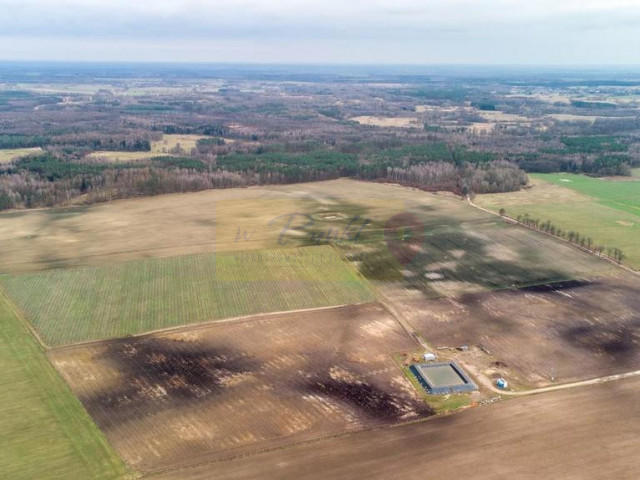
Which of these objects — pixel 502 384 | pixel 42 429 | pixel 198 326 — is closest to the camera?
pixel 42 429

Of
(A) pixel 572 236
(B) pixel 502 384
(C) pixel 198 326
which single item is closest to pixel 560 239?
(A) pixel 572 236

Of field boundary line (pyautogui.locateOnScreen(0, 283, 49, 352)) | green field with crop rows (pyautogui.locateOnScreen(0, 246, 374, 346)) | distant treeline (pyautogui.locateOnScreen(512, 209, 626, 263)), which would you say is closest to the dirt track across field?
green field with crop rows (pyautogui.locateOnScreen(0, 246, 374, 346))

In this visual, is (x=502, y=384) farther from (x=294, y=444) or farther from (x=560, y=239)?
(x=560, y=239)

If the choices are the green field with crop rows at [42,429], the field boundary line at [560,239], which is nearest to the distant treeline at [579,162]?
the field boundary line at [560,239]

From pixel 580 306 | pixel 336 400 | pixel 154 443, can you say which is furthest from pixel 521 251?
pixel 154 443

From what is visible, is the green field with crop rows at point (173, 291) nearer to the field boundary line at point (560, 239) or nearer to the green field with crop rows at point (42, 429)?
the green field with crop rows at point (42, 429)

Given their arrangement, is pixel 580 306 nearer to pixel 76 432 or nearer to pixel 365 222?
pixel 365 222

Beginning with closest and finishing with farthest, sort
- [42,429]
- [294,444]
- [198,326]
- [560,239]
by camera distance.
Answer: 1. [294,444]
2. [42,429]
3. [198,326]
4. [560,239]

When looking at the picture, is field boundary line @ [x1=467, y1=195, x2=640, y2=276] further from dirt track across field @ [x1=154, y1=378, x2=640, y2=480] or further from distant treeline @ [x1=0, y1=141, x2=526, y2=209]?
dirt track across field @ [x1=154, y1=378, x2=640, y2=480]
